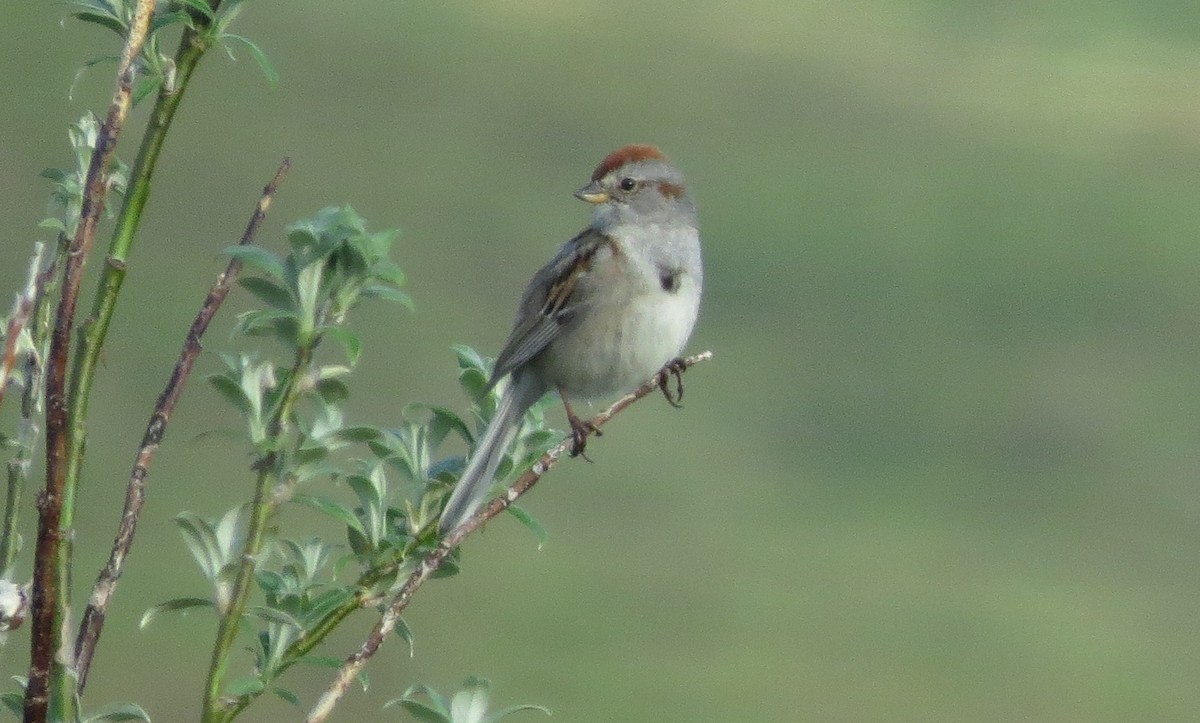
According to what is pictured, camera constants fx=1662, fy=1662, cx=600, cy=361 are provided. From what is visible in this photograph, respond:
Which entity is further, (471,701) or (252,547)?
(471,701)

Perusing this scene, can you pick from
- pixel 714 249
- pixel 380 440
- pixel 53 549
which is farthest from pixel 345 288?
pixel 714 249

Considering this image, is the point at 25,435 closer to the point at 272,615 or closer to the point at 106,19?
the point at 272,615

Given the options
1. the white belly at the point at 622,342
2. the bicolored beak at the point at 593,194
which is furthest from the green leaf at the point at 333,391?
the bicolored beak at the point at 593,194

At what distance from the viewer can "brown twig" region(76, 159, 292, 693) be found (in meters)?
1.38

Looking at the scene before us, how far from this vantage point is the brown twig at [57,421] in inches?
47.9

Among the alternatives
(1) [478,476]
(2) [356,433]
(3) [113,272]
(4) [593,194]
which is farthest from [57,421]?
(4) [593,194]

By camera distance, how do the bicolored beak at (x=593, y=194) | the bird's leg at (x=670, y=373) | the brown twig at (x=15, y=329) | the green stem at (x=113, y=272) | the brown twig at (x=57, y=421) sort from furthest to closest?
the bicolored beak at (x=593, y=194) < the bird's leg at (x=670, y=373) < the green stem at (x=113, y=272) < the brown twig at (x=57, y=421) < the brown twig at (x=15, y=329)

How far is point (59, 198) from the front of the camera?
1566 millimetres

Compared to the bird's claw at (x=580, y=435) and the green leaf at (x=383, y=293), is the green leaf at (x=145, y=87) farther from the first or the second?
the bird's claw at (x=580, y=435)

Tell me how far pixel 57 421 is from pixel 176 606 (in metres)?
0.38

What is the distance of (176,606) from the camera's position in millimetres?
1551

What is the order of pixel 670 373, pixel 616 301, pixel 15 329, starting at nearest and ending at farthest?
1. pixel 15 329
2. pixel 670 373
3. pixel 616 301

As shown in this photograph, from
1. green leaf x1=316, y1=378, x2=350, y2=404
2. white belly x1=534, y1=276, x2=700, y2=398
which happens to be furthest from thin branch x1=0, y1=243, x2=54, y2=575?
white belly x1=534, y1=276, x2=700, y2=398

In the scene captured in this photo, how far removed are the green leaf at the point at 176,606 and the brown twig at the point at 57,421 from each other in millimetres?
242
